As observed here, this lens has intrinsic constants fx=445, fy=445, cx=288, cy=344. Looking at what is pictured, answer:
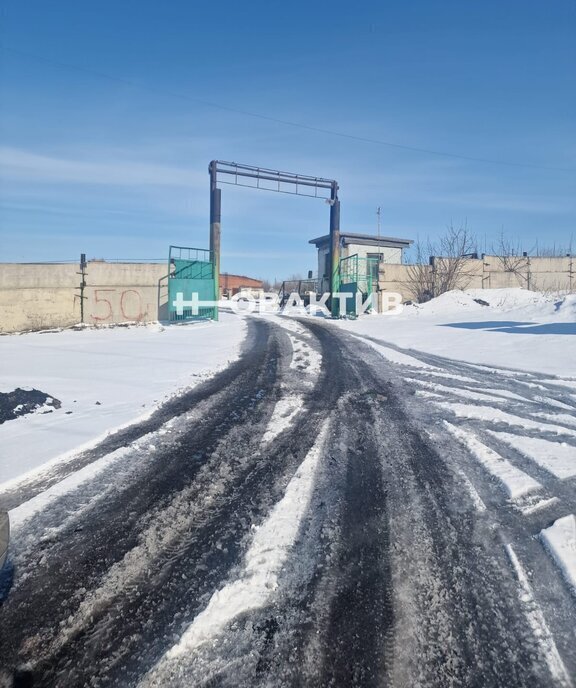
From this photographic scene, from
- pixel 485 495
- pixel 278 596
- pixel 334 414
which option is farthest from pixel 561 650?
pixel 334 414

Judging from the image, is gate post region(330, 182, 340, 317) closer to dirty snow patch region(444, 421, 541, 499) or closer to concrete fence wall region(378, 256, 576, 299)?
concrete fence wall region(378, 256, 576, 299)

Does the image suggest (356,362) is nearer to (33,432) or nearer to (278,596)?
(33,432)

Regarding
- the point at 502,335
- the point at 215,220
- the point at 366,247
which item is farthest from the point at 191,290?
the point at 366,247

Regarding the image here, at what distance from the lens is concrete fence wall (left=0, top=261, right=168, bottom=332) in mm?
19547

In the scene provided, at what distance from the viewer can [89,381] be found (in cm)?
729

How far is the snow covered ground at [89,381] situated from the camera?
4.34 metres

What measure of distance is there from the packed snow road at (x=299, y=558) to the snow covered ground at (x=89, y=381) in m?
0.48

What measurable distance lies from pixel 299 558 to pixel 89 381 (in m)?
5.85

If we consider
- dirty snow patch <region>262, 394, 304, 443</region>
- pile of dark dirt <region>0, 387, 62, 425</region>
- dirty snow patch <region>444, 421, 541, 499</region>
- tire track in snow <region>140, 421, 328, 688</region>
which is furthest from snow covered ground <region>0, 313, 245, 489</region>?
dirty snow patch <region>444, 421, 541, 499</region>

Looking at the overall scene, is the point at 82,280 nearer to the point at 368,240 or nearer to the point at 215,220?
the point at 215,220

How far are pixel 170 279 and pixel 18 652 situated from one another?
765 inches

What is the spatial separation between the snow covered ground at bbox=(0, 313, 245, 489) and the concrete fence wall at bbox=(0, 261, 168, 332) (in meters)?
6.62

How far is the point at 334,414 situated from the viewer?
18.0 feet

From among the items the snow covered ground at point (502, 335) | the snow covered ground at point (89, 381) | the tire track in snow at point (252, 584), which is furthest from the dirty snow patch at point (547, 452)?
the snow covered ground at point (502, 335)
